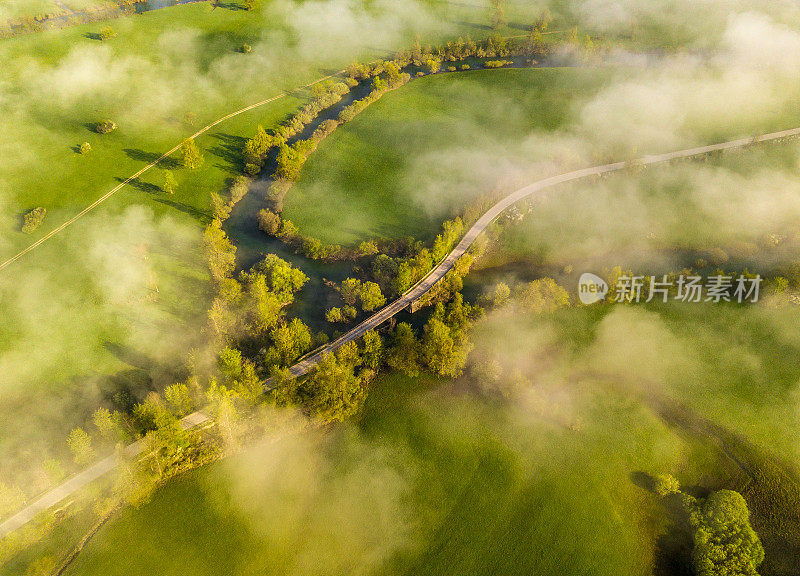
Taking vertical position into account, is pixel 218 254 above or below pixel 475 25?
below

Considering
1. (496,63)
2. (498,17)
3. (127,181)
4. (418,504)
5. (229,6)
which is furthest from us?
(498,17)

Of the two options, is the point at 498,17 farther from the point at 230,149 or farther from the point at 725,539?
the point at 725,539

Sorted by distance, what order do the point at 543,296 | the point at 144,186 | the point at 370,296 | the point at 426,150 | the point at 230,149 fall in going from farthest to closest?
1. the point at 426,150
2. the point at 230,149
3. the point at 144,186
4. the point at 543,296
5. the point at 370,296

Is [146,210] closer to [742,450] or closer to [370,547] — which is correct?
[370,547]

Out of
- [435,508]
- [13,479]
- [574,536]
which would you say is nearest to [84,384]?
[13,479]

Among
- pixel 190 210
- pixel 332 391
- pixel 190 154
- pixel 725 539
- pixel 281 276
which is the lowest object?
pixel 725 539

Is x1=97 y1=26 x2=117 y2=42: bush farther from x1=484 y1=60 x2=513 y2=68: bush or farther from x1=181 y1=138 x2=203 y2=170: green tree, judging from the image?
x1=484 y1=60 x2=513 y2=68: bush

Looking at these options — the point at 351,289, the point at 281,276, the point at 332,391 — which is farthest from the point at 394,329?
the point at 281,276
